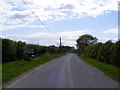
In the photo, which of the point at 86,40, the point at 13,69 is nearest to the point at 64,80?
the point at 13,69

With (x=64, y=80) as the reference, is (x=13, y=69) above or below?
above

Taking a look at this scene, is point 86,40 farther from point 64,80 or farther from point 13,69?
point 64,80

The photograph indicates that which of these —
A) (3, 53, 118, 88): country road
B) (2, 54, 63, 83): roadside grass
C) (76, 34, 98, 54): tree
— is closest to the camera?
(3, 53, 118, 88): country road

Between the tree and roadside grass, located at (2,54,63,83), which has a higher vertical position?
the tree

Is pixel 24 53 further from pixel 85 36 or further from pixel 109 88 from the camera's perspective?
pixel 85 36

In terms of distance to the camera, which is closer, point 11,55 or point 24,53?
point 11,55

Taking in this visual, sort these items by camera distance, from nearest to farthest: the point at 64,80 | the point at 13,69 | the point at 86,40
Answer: the point at 64,80
the point at 13,69
the point at 86,40

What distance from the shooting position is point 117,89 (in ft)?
35.2

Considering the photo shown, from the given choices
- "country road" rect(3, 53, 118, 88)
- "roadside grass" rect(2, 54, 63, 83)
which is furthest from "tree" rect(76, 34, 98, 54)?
"country road" rect(3, 53, 118, 88)

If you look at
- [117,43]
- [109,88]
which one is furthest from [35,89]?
[117,43]

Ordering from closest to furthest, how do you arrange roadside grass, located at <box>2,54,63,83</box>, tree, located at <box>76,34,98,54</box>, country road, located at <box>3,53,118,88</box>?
1. country road, located at <box>3,53,118,88</box>
2. roadside grass, located at <box>2,54,63,83</box>
3. tree, located at <box>76,34,98,54</box>

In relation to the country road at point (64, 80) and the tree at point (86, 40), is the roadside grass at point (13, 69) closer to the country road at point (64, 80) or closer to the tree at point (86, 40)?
the country road at point (64, 80)

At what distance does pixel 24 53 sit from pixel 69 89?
77.3 ft

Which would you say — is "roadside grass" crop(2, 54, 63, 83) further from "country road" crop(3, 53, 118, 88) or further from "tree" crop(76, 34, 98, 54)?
"tree" crop(76, 34, 98, 54)
